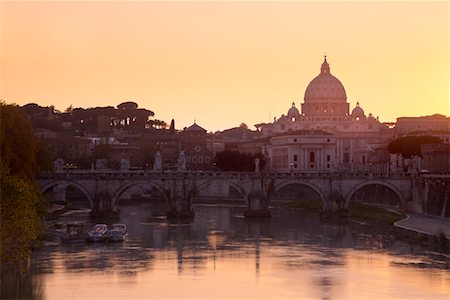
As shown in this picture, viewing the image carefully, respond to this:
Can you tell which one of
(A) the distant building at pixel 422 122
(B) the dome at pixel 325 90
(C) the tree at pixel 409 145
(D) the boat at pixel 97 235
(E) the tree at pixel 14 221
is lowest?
(D) the boat at pixel 97 235

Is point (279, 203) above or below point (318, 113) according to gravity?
below

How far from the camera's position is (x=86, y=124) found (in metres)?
139

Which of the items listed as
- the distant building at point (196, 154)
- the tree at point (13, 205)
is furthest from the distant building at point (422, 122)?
the tree at point (13, 205)

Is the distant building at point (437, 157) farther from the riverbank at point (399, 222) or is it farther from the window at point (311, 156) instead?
the window at point (311, 156)

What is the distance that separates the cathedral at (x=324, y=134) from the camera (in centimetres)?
10638

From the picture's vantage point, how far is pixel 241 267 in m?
42.9

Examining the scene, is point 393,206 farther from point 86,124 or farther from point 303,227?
point 86,124

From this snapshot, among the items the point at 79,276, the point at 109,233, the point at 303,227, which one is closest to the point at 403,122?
the point at 303,227

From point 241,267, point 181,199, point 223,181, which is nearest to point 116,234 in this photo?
point 241,267

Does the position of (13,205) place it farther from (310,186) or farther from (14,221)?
(310,186)

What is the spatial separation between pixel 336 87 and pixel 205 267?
92.5 meters

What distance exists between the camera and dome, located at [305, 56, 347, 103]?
133 metres

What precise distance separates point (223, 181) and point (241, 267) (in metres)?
27.6

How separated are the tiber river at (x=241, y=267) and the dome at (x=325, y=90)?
75.0m
